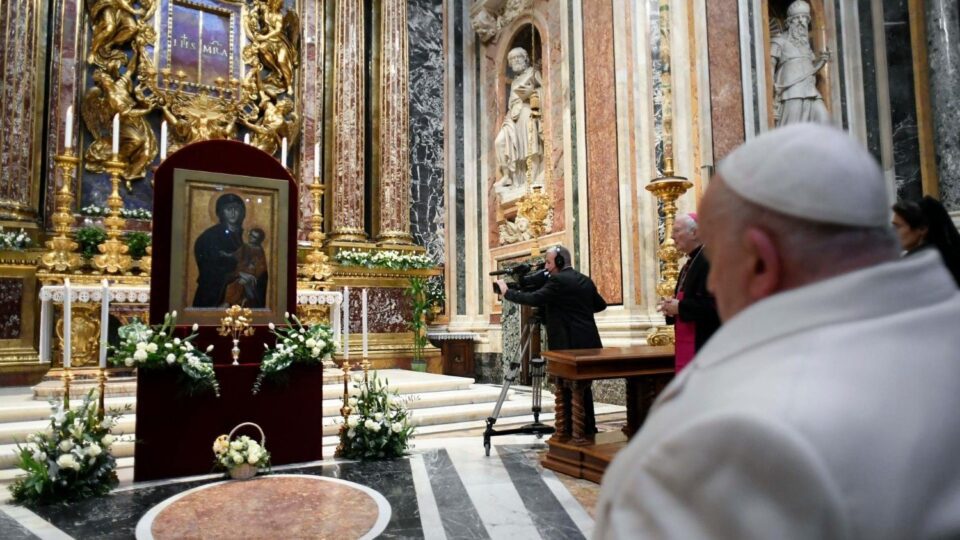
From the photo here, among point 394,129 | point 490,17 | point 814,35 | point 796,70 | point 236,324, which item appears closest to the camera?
point 236,324

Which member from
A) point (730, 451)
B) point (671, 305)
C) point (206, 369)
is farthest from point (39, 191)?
point (730, 451)

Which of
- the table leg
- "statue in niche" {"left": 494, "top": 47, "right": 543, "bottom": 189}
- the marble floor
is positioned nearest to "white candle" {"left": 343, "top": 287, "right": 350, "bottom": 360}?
the marble floor

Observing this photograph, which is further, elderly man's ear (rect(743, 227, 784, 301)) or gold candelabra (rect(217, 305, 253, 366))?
gold candelabra (rect(217, 305, 253, 366))

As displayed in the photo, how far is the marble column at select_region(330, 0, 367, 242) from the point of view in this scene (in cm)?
1106

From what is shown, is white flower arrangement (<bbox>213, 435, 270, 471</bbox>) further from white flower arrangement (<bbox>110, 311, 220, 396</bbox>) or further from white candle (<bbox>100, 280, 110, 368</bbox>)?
white candle (<bbox>100, 280, 110, 368</bbox>)

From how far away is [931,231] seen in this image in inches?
123

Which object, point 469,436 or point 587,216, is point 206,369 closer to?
point 469,436

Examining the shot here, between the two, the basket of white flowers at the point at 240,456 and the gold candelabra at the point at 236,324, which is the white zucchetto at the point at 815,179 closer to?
the basket of white flowers at the point at 240,456

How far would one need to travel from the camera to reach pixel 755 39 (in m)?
9.49

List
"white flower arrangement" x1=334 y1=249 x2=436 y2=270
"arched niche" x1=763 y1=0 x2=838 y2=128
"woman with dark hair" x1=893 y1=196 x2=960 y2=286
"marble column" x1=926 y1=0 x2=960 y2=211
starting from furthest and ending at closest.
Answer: "white flower arrangement" x1=334 y1=249 x2=436 y2=270
"arched niche" x1=763 y1=0 x2=838 y2=128
"marble column" x1=926 y1=0 x2=960 y2=211
"woman with dark hair" x1=893 y1=196 x2=960 y2=286

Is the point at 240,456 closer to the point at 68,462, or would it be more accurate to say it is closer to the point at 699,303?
the point at 68,462

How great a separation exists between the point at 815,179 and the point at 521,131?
438 inches

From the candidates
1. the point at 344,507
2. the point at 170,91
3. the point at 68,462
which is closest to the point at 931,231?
the point at 344,507

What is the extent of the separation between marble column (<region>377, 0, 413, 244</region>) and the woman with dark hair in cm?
868
